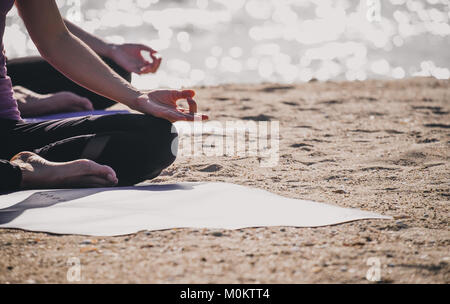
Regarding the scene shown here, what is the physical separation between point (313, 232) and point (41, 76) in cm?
206

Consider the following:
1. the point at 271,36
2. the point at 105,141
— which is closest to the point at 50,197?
the point at 105,141

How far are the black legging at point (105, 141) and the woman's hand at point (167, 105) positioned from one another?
81mm

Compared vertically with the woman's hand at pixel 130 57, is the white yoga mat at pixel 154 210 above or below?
below

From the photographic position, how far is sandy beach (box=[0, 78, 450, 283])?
1.48 meters

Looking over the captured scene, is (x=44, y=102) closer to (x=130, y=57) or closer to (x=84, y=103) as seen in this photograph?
(x=84, y=103)

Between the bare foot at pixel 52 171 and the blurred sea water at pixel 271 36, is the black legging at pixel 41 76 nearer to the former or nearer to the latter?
the bare foot at pixel 52 171

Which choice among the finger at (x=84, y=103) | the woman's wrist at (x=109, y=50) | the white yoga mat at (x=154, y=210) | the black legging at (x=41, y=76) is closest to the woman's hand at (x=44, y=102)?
the finger at (x=84, y=103)

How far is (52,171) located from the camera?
2070 millimetres

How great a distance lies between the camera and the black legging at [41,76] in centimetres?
312

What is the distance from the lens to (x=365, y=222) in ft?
6.19

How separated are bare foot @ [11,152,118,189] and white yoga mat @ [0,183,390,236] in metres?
0.04

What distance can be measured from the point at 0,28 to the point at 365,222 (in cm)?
153
